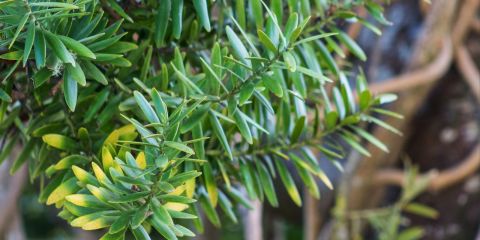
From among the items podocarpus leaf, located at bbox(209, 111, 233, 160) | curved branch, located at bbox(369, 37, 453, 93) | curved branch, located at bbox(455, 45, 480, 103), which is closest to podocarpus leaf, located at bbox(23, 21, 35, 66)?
podocarpus leaf, located at bbox(209, 111, 233, 160)

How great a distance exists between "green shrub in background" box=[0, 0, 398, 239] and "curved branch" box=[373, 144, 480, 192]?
668mm

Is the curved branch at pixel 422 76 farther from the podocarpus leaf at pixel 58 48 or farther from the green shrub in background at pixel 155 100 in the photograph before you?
the podocarpus leaf at pixel 58 48

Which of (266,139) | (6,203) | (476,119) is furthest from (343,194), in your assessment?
(266,139)

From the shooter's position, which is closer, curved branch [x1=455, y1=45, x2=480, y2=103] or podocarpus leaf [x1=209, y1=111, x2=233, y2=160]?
podocarpus leaf [x1=209, y1=111, x2=233, y2=160]

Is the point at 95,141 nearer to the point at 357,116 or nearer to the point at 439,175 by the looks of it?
the point at 357,116

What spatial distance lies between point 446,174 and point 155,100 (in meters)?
0.91

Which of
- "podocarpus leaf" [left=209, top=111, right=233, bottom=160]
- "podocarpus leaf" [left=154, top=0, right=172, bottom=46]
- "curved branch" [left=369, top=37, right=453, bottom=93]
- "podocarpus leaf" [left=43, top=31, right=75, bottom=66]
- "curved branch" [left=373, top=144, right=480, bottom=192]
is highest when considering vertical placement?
"podocarpus leaf" [left=154, top=0, right=172, bottom=46]

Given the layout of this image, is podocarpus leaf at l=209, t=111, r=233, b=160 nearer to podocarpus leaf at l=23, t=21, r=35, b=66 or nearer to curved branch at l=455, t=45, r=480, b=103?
podocarpus leaf at l=23, t=21, r=35, b=66

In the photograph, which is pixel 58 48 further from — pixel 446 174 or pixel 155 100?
pixel 446 174

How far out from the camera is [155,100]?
0.35 metres

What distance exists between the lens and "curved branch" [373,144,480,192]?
1132 millimetres

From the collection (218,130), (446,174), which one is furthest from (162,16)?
(446,174)

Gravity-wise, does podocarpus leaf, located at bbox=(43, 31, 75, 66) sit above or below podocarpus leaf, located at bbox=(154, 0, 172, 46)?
below

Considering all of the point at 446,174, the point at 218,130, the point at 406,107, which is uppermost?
the point at 218,130
